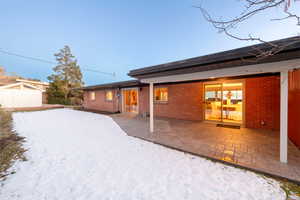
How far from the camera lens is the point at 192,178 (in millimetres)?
2137

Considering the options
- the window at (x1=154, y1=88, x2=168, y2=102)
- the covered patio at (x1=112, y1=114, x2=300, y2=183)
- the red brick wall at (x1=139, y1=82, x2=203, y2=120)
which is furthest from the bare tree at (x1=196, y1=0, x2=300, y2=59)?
the window at (x1=154, y1=88, x2=168, y2=102)

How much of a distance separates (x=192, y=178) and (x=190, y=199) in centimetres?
50

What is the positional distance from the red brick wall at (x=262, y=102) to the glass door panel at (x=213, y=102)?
3.54 feet

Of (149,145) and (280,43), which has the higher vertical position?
(280,43)

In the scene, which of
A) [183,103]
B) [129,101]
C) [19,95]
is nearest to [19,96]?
[19,95]

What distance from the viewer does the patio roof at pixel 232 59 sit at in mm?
1962

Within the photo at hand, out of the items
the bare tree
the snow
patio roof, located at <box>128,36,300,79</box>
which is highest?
the bare tree

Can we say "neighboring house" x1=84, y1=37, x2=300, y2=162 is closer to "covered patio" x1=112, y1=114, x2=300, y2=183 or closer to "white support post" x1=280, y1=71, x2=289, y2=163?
"white support post" x1=280, y1=71, x2=289, y2=163

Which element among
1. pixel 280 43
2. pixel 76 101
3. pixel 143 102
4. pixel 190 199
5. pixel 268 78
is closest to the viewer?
pixel 190 199

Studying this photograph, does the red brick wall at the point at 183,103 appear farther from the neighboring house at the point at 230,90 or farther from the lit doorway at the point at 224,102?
the lit doorway at the point at 224,102

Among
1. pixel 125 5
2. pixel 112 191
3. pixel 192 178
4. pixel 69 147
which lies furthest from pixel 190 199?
pixel 125 5

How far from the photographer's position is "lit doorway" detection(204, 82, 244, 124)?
5648 mm

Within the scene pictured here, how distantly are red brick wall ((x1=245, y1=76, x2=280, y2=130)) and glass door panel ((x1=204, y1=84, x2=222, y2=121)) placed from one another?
42.5 inches

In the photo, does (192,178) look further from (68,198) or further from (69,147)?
(69,147)
